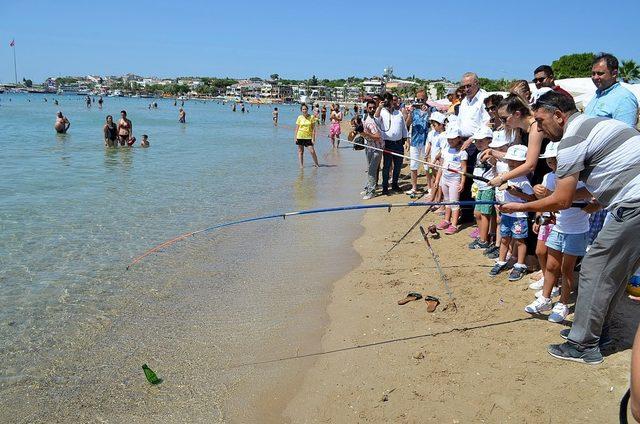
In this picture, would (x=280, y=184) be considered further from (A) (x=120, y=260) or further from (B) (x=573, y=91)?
(B) (x=573, y=91)

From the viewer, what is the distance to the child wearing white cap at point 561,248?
3.99 meters

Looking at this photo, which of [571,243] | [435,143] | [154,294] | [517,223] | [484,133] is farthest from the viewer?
[435,143]

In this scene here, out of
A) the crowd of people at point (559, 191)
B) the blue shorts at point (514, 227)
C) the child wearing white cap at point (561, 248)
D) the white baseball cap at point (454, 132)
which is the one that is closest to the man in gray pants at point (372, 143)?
the crowd of people at point (559, 191)

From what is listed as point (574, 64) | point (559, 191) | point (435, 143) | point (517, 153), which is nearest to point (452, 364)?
point (559, 191)

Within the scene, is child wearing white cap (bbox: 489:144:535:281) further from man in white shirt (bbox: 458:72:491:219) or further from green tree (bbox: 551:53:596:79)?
green tree (bbox: 551:53:596:79)

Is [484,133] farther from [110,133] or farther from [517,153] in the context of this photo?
[110,133]

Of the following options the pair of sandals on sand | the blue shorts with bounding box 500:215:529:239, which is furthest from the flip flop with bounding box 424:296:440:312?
the blue shorts with bounding box 500:215:529:239

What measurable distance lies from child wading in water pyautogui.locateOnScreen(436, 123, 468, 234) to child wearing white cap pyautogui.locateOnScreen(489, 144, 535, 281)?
5.46 ft

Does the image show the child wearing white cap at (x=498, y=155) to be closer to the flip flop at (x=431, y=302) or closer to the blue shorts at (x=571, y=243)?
the blue shorts at (x=571, y=243)

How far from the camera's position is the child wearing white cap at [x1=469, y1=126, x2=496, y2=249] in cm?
574

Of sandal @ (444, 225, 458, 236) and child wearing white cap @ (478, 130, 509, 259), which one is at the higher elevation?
child wearing white cap @ (478, 130, 509, 259)

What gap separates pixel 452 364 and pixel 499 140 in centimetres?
268

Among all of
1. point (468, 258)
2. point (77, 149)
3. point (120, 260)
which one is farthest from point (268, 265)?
point (77, 149)

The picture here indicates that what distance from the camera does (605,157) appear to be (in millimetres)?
3223
